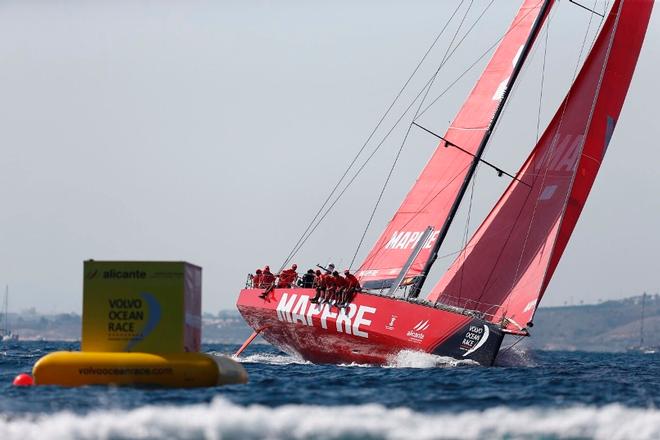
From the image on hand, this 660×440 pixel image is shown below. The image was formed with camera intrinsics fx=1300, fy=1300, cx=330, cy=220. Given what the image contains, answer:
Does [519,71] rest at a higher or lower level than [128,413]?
higher

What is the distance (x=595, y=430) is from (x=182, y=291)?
4867 millimetres

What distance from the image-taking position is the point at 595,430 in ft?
37.2

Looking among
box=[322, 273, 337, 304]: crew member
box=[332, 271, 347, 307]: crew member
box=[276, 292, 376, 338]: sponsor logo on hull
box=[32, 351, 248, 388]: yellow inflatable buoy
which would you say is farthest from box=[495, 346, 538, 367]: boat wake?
box=[32, 351, 248, 388]: yellow inflatable buoy

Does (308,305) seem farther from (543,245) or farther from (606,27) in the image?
(606,27)

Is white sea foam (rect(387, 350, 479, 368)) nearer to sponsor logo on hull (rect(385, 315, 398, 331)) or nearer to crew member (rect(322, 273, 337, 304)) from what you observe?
sponsor logo on hull (rect(385, 315, 398, 331))

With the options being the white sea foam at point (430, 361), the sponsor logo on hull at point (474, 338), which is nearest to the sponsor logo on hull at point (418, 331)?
the white sea foam at point (430, 361)

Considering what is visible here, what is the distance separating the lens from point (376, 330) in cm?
2117

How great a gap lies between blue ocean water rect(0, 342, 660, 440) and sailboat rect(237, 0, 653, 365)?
453 centimetres

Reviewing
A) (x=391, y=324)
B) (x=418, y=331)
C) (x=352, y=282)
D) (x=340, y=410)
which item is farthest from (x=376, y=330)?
(x=340, y=410)

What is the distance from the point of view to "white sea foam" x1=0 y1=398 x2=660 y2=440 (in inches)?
427

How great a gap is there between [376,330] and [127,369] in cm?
801

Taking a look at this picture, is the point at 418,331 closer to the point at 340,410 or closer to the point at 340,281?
the point at 340,281

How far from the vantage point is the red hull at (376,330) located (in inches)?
813

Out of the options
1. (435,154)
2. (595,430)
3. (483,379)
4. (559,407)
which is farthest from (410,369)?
(595,430)
